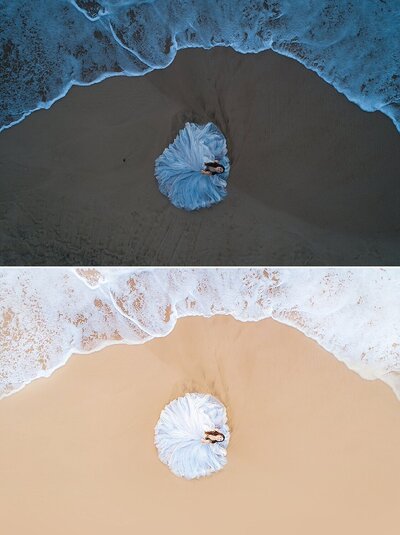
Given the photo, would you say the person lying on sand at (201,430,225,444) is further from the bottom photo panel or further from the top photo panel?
the top photo panel

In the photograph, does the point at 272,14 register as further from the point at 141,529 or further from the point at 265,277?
the point at 141,529

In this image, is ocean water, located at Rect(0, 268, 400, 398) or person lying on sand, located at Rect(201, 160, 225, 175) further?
ocean water, located at Rect(0, 268, 400, 398)

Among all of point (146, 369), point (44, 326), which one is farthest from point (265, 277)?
point (44, 326)

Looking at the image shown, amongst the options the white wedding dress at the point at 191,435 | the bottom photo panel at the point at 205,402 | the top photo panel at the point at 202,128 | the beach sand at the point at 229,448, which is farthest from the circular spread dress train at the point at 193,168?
the white wedding dress at the point at 191,435

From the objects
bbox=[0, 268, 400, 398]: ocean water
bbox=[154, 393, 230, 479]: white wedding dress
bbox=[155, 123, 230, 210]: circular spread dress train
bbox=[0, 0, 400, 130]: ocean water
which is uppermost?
bbox=[0, 0, 400, 130]: ocean water

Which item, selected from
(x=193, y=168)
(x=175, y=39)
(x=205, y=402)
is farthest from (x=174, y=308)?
(x=175, y=39)

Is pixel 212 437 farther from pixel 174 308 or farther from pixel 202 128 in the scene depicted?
pixel 202 128

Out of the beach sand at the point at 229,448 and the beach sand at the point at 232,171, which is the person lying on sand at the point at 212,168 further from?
the beach sand at the point at 229,448

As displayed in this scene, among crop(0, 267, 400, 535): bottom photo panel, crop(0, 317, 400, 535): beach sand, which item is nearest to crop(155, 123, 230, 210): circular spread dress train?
crop(0, 267, 400, 535): bottom photo panel
